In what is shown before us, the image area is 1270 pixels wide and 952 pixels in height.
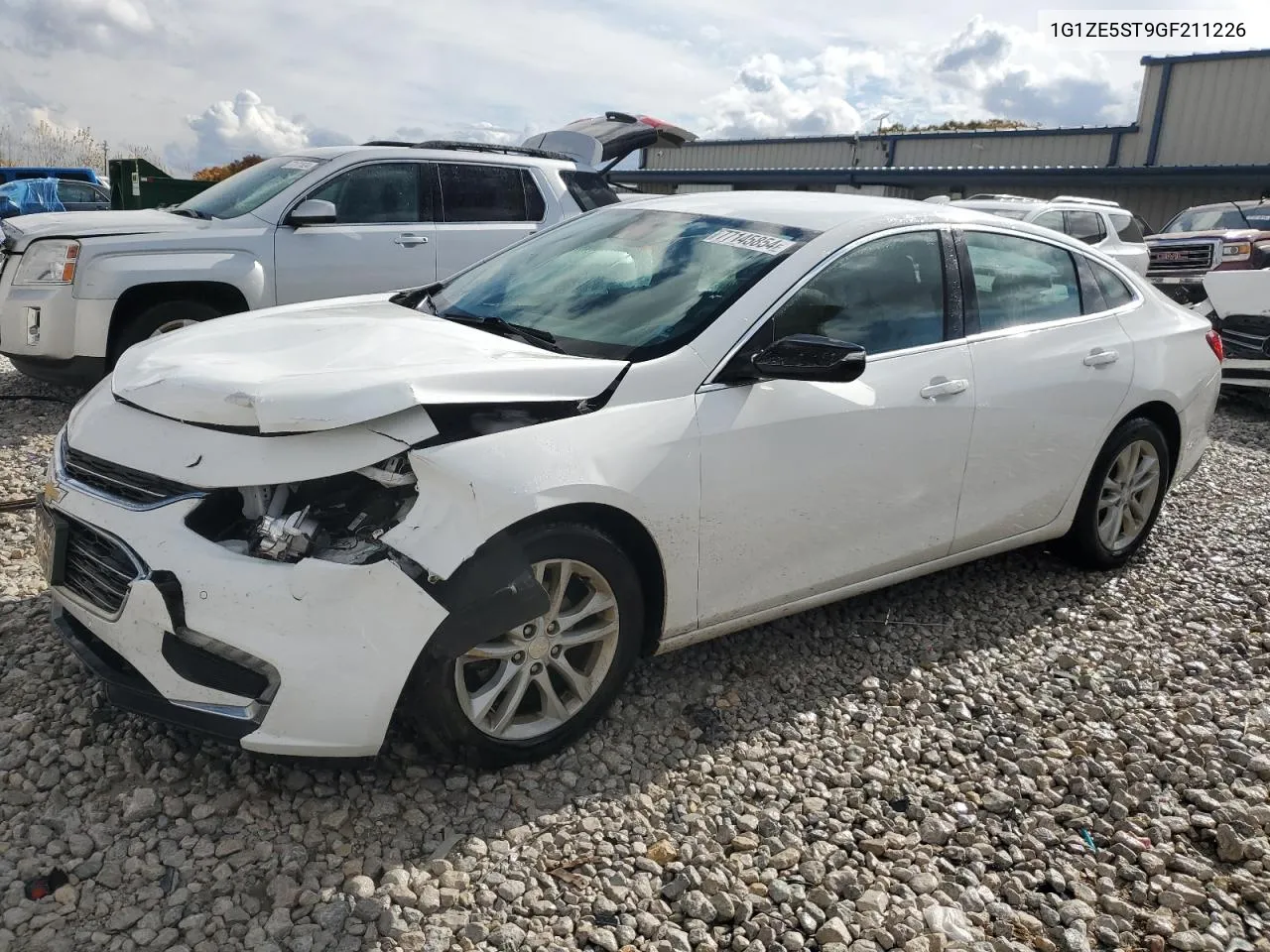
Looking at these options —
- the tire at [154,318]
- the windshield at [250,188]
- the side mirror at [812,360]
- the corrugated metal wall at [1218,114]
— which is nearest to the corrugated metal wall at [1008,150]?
the corrugated metal wall at [1218,114]

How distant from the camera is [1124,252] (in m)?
11.6

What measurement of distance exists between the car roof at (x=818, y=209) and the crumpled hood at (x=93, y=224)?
3.86 metres

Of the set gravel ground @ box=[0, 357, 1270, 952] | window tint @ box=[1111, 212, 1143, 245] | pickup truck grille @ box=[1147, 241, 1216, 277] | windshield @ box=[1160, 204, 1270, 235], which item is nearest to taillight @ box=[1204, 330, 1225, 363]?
gravel ground @ box=[0, 357, 1270, 952]

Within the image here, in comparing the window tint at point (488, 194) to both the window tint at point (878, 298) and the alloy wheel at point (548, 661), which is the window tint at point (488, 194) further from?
the alloy wheel at point (548, 661)

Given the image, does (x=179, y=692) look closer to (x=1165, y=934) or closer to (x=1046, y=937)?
(x=1046, y=937)

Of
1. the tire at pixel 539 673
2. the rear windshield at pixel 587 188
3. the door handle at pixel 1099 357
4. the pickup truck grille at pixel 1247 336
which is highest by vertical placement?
the rear windshield at pixel 587 188

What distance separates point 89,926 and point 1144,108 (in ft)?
92.6

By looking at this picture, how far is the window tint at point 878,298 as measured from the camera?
3484 mm

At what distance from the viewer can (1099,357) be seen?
4.41 m

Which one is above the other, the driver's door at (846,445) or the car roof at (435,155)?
the car roof at (435,155)

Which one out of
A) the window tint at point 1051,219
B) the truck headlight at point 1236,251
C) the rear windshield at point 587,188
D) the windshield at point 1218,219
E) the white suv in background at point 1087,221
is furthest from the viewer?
the windshield at point 1218,219

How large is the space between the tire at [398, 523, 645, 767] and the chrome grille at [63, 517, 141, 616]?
0.79 m

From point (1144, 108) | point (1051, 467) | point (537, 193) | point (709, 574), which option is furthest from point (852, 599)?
point (1144, 108)

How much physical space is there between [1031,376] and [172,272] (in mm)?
5106
